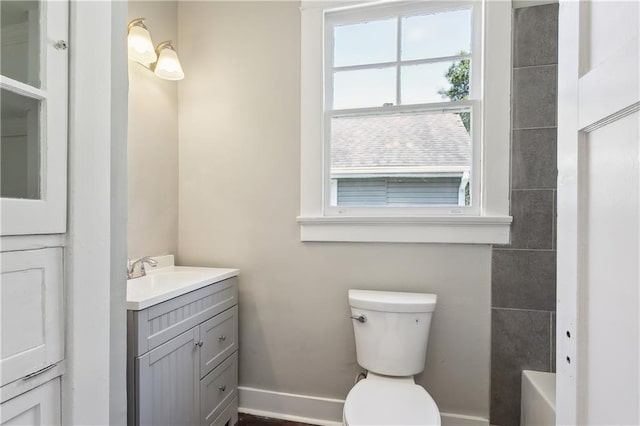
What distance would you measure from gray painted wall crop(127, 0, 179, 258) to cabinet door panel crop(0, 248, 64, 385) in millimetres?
1041

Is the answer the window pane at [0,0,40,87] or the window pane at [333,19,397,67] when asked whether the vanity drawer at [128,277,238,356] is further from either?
the window pane at [333,19,397,67]

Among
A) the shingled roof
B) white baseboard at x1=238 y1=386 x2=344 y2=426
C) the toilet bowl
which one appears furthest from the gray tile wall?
white baseboard at x1=238 y1=386 x2=344 y2=426

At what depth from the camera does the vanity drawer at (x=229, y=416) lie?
5.24 ft

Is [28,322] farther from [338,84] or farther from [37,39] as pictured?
[338,84]

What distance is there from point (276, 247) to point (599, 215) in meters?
1.52

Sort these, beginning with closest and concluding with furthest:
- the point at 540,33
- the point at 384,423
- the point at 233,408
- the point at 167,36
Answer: the point at 384,423, the point at 540,33, the point at 233,408, the point at 167,36

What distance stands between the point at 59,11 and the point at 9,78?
0.56 feet

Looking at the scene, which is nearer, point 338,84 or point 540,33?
point 540,33

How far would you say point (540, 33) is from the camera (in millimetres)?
1542

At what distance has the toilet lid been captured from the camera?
1146 mm

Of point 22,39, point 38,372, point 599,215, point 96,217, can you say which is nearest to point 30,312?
point 38,372

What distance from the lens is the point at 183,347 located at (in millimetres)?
1322

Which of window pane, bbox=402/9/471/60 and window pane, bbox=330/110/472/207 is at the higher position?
window pane, bbox=402/9/471/60

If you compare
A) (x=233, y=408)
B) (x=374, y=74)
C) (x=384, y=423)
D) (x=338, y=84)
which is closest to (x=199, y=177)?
(x=338, y=84)
